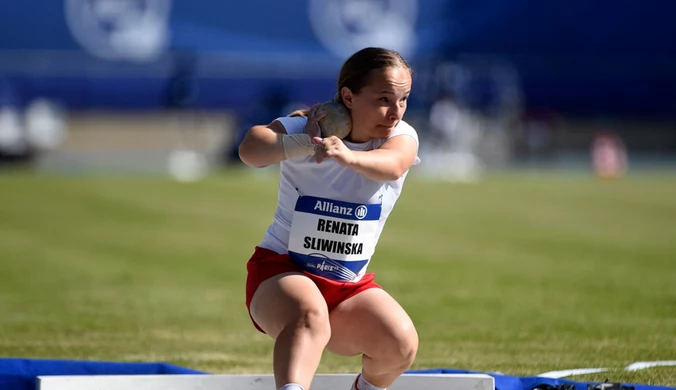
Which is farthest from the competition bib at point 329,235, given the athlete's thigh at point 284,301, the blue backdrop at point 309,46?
the blue backdrop at point 309,46

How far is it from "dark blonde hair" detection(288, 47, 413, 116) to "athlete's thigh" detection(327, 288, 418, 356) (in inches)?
34.3

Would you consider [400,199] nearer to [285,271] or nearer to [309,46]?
[285,271]

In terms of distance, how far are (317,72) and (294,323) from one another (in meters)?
37.7

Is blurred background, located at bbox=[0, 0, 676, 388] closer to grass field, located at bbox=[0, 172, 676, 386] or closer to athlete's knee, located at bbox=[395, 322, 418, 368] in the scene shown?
grass field, located at bbox=[0, 172, 676, 386]

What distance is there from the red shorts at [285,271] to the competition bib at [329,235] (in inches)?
1.2

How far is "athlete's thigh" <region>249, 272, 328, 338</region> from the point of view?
4789 mm

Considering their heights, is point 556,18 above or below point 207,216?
above

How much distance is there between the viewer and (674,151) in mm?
43812

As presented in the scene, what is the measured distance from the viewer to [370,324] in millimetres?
4969

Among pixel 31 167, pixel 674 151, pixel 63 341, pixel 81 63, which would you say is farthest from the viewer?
pixel 674 151

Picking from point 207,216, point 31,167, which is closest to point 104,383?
point 207,216

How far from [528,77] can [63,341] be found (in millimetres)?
37254

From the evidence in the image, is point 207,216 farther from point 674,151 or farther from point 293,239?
point 674,151

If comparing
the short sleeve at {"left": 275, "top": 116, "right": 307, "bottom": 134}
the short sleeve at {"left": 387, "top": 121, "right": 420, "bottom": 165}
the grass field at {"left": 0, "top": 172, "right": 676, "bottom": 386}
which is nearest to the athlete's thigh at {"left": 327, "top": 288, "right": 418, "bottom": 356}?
Answer: the short sleeve at {"left": 387, "top": 121, "right": 420, "bottom": 165}
